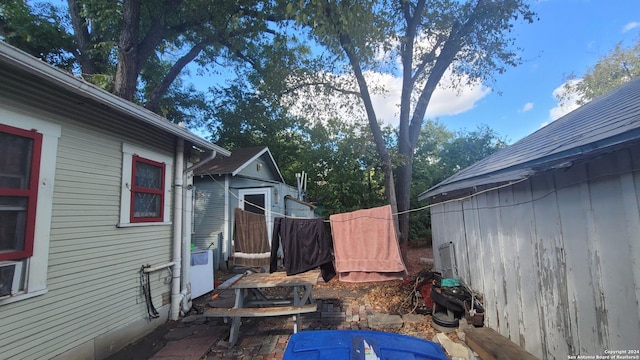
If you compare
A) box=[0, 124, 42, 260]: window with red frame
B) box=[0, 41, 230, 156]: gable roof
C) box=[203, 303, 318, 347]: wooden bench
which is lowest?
box=[203, 303, 318, 347]: wooden bench

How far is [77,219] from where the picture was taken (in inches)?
147

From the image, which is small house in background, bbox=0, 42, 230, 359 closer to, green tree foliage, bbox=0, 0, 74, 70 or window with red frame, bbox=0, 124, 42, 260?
window with red frame, bbox=0, 124, 42, 260

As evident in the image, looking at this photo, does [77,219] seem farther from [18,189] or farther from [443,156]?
[443,156]

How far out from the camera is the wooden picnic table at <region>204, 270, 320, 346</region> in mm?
4363

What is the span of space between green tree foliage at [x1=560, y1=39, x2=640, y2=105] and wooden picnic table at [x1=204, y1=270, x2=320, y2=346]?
26356 millimetres

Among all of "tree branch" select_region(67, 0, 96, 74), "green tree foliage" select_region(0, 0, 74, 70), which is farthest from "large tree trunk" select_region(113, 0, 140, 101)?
"green tree foliage" select_region(0, 0, 74, 70)

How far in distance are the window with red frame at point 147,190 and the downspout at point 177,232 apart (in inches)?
13.0

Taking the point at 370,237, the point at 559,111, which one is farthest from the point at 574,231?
the point at 559,111

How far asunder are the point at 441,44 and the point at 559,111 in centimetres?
2318

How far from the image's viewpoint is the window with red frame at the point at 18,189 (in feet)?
9.55

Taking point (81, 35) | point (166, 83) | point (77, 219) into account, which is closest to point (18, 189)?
point (77, 219)

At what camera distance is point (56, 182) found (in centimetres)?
347

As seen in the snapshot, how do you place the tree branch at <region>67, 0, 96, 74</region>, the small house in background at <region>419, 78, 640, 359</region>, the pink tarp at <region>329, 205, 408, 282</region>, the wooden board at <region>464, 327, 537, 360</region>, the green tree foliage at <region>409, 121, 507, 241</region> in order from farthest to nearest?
the green tree foliage at <region>409, 121, 507, 241</region>, the tree branch at <region>67, 0, 96, 74</region>, the pink tarp at <region>329, 205, 408, 282</region>, the wooden board at <region>464, 327, 537, 360</region>, the small house in background at <region>419, 78, 640, 359</region>

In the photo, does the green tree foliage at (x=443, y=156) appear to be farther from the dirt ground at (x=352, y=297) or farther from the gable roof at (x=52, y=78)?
the gable roof at (x=52, y=78)
